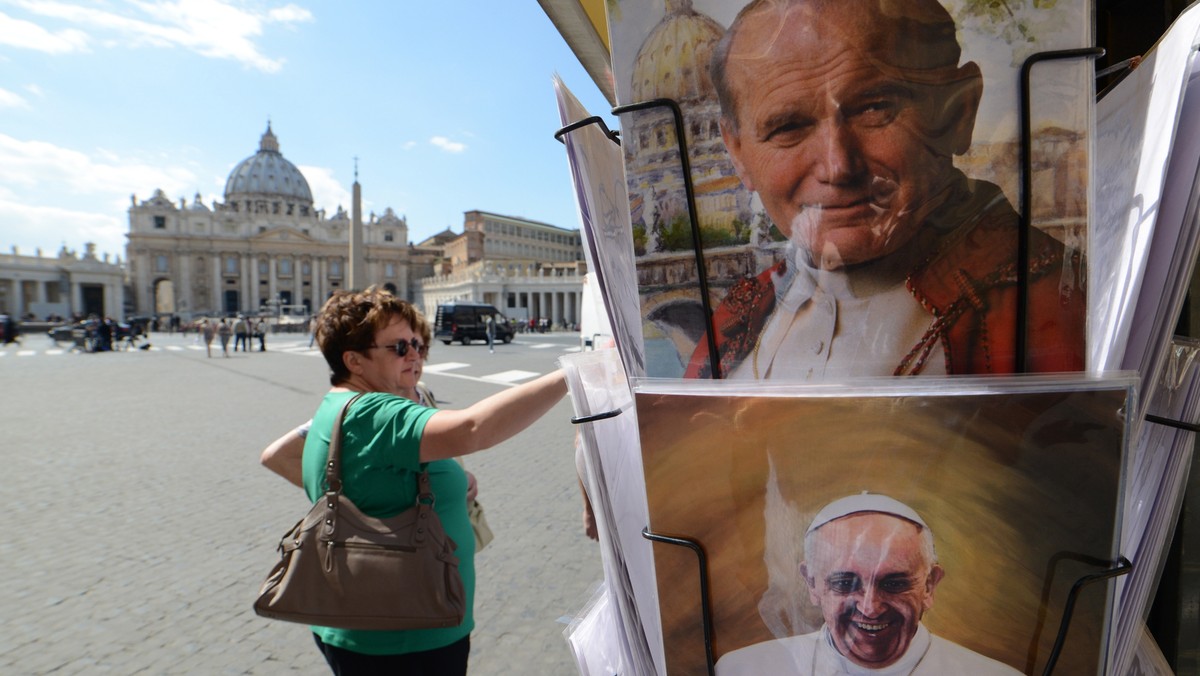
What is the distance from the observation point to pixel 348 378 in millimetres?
1796

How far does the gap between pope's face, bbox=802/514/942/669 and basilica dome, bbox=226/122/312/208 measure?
374ft

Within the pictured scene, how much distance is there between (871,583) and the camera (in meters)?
0.71

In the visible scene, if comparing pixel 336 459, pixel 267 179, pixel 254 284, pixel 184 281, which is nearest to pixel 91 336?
pixel 336 459

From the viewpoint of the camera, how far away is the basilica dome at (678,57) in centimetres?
71

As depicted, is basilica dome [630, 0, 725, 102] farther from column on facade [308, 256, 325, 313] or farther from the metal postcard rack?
column on facade [308, 256, 325, 313]

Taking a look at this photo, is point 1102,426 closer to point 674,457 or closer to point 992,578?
point 992,578

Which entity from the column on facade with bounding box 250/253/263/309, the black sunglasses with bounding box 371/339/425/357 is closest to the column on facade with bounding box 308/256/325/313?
the column on facade with bounding box 250/253/263/309

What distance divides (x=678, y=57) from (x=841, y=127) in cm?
19

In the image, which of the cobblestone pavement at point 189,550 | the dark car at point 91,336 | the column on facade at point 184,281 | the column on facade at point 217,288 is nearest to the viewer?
the cobblestone pavement at point 189,550

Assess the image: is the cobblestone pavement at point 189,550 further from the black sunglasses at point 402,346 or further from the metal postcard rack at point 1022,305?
the metal postcard rack at point 1022,305

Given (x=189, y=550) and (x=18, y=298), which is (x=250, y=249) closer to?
(x=18, y=298)

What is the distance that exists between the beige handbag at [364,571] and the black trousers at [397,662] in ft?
0.51

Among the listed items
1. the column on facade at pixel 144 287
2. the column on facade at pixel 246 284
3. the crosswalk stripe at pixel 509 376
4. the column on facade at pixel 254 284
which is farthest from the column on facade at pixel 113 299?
the crosswalk stripe at pixel 509 376

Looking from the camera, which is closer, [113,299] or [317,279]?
[113,299]
